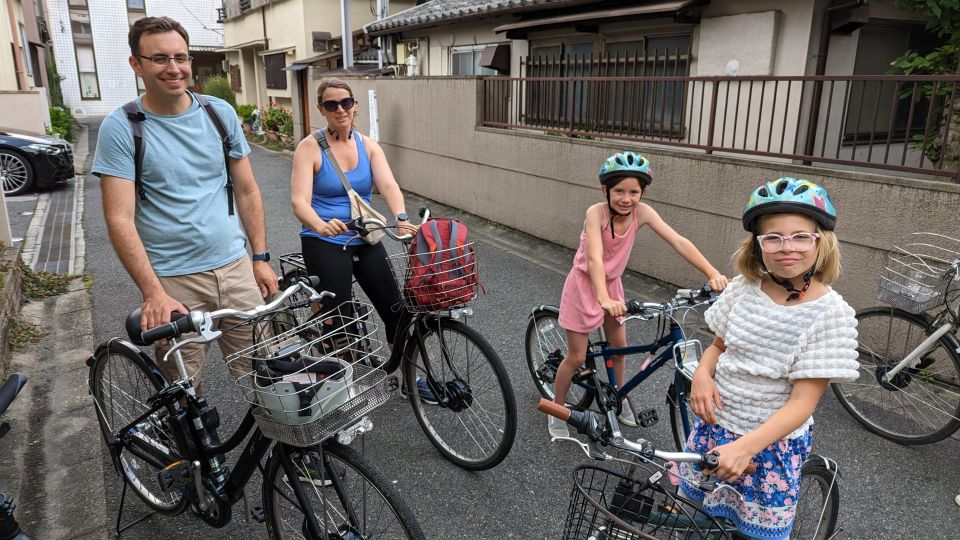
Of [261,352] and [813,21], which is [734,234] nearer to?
[813,21]

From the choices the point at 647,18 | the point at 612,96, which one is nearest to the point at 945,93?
the point at 612,96

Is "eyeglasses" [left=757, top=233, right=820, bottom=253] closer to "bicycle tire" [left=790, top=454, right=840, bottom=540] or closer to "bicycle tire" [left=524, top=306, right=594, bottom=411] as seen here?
"bicycle tire" [left=790, top=454, right=840, bottom=540]

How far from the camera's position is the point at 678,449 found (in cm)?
340

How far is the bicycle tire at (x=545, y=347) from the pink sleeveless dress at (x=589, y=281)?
0.46 meters

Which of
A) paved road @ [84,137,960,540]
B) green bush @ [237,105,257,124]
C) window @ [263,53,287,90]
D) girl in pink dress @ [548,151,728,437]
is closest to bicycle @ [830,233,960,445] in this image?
paved road @ [84,137,960,540]

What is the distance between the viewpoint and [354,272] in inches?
148

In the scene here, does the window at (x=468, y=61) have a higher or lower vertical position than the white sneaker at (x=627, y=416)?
higher

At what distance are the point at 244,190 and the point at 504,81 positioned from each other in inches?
255

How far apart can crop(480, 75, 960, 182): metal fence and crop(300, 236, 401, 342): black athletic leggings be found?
376cm

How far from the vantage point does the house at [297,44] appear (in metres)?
17.8

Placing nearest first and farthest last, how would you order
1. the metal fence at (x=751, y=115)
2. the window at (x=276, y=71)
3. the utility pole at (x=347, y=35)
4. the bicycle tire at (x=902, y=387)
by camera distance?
the bicycle tire at (x=902, y=387) → the metal fence at (x=751, y=115) → the utility pole at (x=347, y=35) → the window at (x=276, y=71)

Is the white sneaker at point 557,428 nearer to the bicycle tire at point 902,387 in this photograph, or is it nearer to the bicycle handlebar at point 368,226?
the bicycle handlebar at point 368,226

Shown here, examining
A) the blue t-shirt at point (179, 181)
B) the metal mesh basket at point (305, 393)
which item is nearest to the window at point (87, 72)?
the blue t-shirt at point (179, 181)

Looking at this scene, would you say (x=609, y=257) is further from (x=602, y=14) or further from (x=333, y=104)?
(x=602, y=14)
